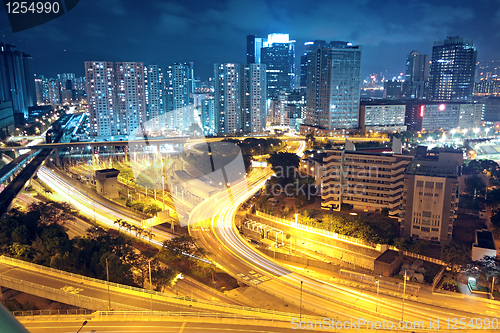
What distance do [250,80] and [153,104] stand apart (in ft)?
32.6

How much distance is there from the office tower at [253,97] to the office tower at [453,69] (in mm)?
22560

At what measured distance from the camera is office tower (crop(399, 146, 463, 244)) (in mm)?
10961

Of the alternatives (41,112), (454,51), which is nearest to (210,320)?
(41,112)

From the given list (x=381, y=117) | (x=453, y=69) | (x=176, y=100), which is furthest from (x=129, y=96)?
(x=453, y=69)

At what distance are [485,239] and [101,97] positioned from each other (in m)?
26.4

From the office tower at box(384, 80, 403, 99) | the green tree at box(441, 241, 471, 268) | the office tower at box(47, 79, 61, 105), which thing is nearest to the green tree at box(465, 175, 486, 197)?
the green tree at box(441, 241, 471, 268)

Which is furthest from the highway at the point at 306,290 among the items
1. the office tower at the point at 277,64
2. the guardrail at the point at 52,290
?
the office tower at the point at 277,64

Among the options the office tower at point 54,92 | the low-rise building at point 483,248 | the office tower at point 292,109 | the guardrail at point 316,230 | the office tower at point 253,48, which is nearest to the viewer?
the low-rise building at point 483,248

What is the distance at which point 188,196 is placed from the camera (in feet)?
54.3

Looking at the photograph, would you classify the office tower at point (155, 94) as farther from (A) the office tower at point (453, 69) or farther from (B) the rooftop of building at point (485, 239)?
(A) the office tower at point (453, 69)

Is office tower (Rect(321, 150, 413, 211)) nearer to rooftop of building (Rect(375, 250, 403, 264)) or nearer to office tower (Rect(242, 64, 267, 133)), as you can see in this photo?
rooftop of building (Rect(375, 250, 403, 264))

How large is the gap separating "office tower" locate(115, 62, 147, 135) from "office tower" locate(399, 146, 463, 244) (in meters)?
23.7

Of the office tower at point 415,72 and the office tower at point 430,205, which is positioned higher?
the office tower at point 415,72

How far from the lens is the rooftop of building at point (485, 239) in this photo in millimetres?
10188
